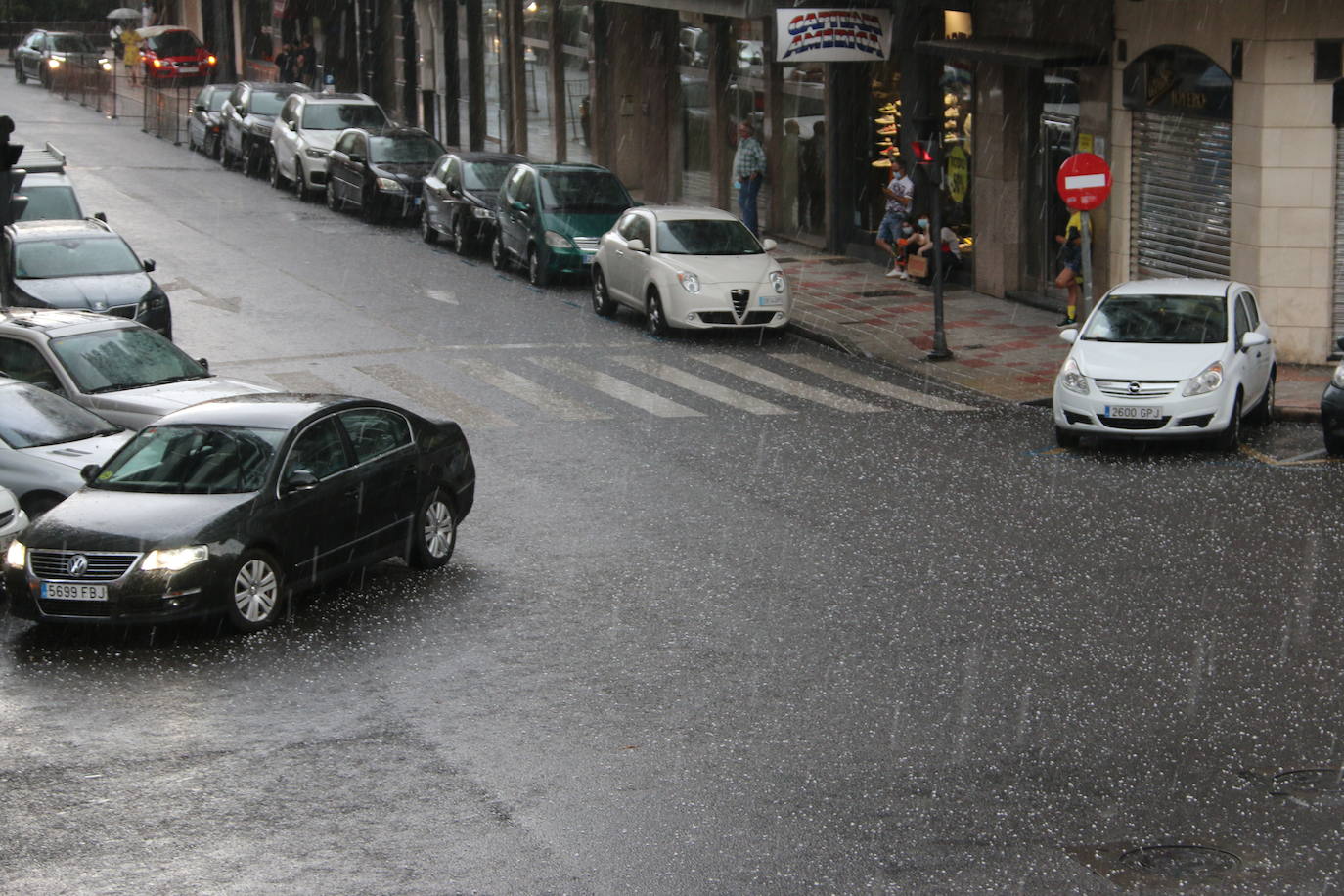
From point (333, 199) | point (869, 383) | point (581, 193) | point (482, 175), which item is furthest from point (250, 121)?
point (869, 383)

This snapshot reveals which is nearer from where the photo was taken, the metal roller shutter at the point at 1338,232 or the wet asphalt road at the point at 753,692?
the wet asphalt road at the point at 753,692

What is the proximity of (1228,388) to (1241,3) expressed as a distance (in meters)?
6.32

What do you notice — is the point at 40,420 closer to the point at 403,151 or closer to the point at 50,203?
the point at 50,203

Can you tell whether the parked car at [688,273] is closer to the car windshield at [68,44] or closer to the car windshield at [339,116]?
the car windshield at [339,116]

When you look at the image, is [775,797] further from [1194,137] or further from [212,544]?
[1194,137]

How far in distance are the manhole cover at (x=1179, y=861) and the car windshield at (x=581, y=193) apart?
2114 cm

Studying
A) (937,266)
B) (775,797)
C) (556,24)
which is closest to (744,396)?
(937,266)

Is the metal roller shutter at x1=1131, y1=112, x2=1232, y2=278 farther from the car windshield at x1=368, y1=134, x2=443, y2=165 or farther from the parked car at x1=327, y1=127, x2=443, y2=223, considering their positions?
the car windshield at x1=368, y1=134, x2=443, y2=165

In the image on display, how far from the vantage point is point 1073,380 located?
57.3ft

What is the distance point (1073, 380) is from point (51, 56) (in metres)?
54.6

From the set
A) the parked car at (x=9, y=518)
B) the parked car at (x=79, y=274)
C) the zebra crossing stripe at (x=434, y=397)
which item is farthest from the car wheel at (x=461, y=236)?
the parked car at (x=9, y=518)

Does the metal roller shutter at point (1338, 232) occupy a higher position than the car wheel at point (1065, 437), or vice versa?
the metal roller shutter at point (1338, 232)

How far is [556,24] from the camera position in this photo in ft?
140

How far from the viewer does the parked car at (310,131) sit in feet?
122
